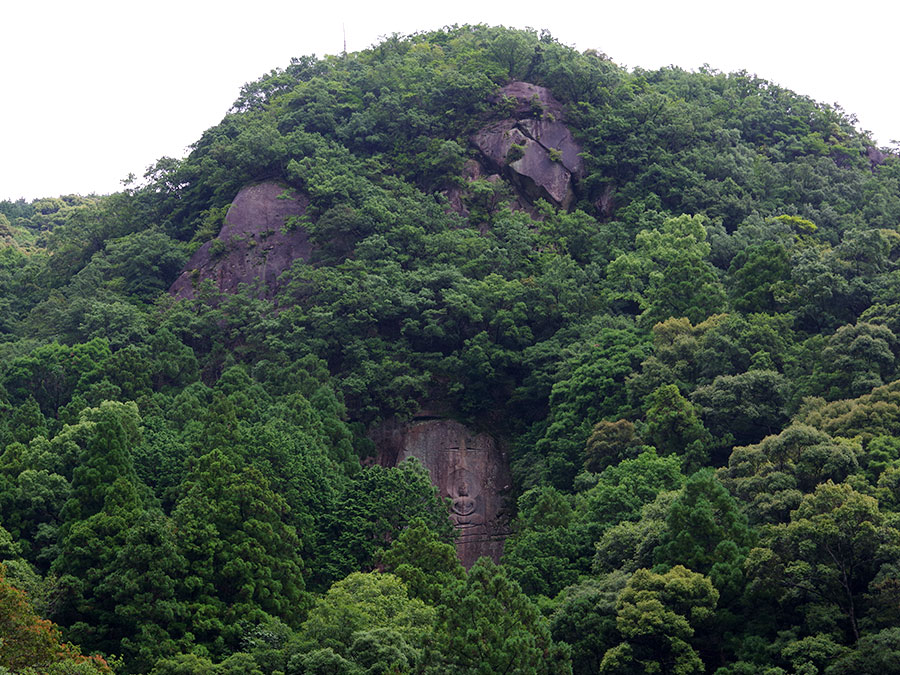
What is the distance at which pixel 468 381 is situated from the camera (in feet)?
178

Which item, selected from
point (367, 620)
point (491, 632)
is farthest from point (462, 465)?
point (491, 632)

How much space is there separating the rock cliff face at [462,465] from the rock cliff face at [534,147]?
1778 centimetres

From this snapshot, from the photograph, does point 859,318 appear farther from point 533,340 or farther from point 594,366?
point 533,340

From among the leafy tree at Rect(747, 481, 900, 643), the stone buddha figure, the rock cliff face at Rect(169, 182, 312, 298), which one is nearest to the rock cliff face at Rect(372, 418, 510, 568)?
the stone buddha figure

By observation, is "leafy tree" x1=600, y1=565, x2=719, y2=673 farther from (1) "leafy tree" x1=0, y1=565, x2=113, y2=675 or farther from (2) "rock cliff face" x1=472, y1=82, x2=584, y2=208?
(2) "rock cliff face" x1=472, y1=82, x2=584, y2=208

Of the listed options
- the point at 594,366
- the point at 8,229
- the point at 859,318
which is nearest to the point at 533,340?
the point at 594,366

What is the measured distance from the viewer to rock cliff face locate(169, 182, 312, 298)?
59938 millimetres

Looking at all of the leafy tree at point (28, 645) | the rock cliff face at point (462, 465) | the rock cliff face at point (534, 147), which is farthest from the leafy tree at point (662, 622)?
the rock cliff face at point (534, 147)

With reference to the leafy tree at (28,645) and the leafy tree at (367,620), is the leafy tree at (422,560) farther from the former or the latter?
the leafy tree at (28,645)

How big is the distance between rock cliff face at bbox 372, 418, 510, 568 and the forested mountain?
222mm

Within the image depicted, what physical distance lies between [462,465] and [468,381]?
Answer: 12.6ft

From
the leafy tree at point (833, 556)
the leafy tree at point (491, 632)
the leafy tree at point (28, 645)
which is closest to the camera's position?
the leafy tree at point (28, 645)

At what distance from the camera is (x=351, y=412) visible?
53.1m

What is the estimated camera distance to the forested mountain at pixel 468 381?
31906 mm
